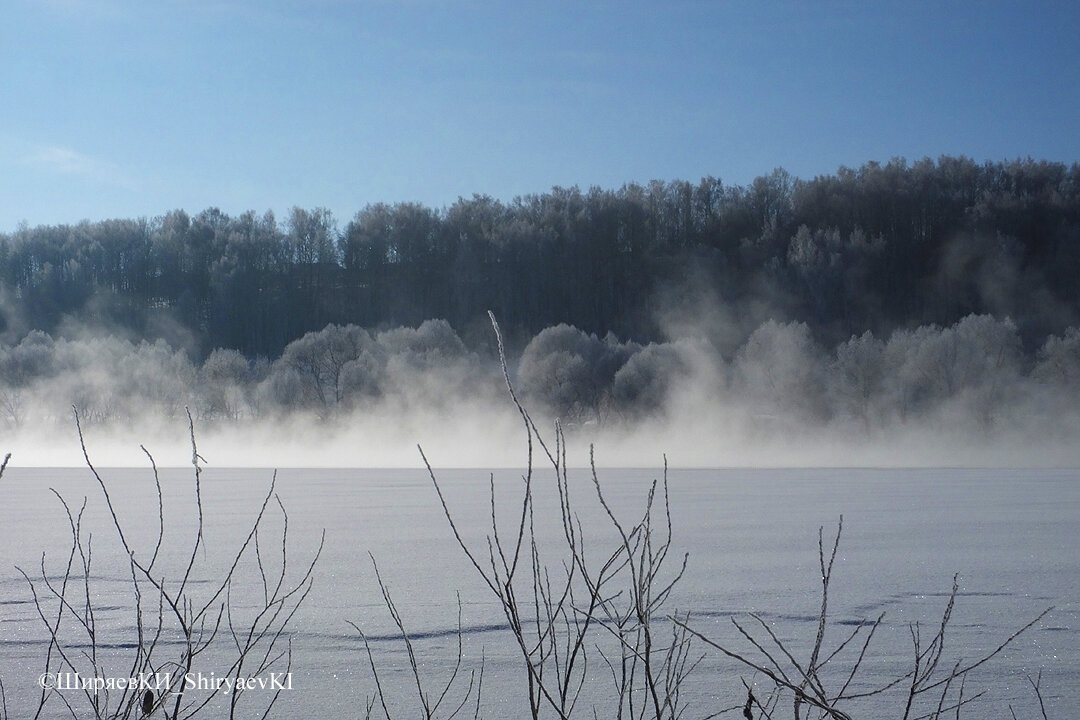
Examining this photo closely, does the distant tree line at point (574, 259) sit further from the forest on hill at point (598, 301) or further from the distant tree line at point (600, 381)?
the distant tree line at point (600, 381)

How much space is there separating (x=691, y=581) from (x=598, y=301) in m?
55.8

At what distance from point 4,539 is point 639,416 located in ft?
126

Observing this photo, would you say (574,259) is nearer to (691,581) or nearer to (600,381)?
(600,381)

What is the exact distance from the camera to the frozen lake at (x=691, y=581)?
331 centimetres

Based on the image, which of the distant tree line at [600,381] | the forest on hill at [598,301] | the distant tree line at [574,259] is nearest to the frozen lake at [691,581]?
the distant tree line at [600,381]

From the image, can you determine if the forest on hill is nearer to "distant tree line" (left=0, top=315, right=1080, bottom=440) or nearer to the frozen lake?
"distant tree line" (left=0, top=315, right=1080, bottom=440)

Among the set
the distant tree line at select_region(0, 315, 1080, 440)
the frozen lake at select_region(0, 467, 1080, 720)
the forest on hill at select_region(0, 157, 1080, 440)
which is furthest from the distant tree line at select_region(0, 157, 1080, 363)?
the frozen lake at select_region(0, 467, 1080, 720)

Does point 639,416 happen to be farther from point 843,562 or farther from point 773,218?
point 843,562

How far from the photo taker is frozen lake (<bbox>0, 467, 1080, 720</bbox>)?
10.9ft

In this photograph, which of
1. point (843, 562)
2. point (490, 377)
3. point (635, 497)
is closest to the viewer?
point (843, 562)

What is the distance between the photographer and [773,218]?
60.5 metres

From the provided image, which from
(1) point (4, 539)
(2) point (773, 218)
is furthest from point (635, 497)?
(2) point (773, 218)

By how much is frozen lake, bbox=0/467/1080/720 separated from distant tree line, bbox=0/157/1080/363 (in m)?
46.5

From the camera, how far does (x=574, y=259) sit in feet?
203
